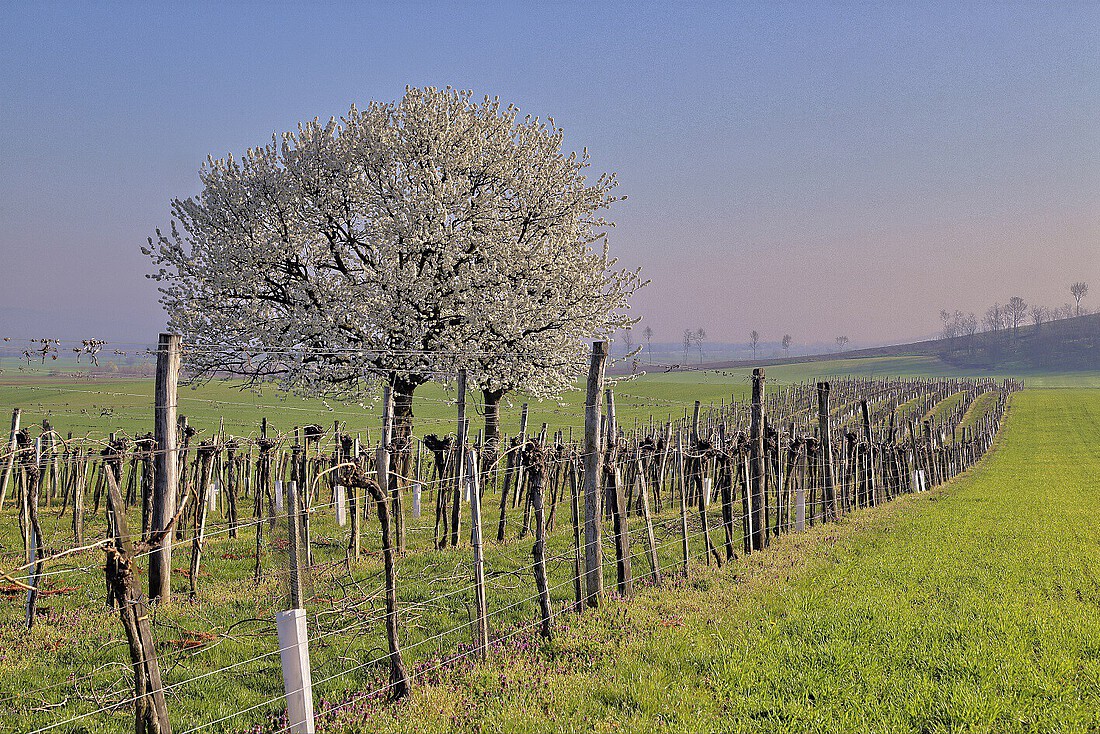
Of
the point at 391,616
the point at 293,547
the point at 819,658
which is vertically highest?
the point at 293,547

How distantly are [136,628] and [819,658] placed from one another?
21.1 ft

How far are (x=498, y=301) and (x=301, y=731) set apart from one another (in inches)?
739

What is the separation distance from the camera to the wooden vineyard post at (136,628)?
4.63m

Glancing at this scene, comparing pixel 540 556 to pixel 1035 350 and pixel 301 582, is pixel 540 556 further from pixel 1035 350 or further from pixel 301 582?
pixel 1035 350

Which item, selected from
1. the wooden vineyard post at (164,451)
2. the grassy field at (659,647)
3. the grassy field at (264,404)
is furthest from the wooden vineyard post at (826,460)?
the wooden vineyard post at (164,451)

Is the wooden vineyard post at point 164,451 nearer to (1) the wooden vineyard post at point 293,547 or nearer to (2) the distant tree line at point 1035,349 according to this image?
(1) the wooden vineyard post at point 293,547

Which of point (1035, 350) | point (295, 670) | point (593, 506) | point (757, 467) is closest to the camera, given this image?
point (295, 670)

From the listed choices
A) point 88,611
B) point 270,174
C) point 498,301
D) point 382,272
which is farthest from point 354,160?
point 88,611

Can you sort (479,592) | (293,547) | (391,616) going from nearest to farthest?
1. (293,547)
2. (391,616)
3. (479,592)

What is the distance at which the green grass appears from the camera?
6.04 metres

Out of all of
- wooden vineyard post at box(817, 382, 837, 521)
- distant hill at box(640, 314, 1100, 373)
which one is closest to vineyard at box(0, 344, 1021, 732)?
wooden vineyard post at box(817, 382, 837, 521)

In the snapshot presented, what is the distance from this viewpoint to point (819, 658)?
736cm

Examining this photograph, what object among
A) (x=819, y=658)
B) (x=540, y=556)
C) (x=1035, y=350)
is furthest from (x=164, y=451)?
(x=1035, y=350)

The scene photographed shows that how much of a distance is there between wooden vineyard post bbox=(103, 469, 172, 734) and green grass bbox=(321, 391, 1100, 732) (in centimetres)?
158
